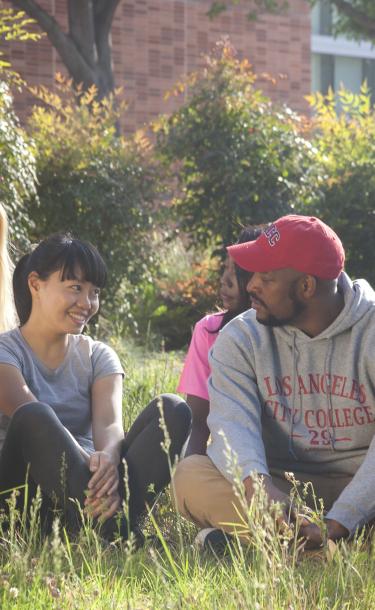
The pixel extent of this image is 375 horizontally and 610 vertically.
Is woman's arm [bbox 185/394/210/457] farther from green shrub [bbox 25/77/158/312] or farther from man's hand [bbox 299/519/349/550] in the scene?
green shrub [bbox 25/77/158/312]

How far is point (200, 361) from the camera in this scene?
16.3 feet

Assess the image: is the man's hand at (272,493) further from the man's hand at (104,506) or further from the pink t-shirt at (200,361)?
the pink t-shirt at (200,361)

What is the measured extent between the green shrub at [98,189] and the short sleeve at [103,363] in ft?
14.8

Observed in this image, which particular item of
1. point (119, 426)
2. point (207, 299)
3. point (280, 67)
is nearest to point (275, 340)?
point (119, 426)

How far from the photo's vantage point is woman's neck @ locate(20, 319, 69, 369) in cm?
461

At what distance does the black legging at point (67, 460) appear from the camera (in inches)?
163

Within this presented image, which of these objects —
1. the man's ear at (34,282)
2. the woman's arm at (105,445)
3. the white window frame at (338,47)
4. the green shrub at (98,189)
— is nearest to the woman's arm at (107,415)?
the woman's arm at (105,445)

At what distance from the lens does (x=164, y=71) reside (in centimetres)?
1806

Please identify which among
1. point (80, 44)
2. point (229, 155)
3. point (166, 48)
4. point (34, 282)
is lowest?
point (229, 155)

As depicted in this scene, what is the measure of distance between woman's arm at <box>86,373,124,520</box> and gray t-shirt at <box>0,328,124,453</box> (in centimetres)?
5

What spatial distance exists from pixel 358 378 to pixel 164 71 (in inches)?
569

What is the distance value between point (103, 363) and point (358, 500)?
4.28 ft

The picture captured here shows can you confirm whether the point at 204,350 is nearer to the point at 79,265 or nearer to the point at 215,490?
the point at 79,265

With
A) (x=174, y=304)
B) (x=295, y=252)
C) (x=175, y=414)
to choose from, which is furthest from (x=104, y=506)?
(x=174, y=304)
